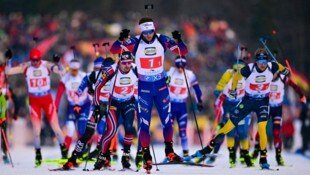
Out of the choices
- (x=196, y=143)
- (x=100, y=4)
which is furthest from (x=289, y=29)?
(x=100, y=4)

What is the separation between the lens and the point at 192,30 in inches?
1683

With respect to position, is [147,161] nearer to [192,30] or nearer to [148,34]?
[148,34]

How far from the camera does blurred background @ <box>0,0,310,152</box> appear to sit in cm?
3875

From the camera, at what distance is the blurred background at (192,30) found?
38750mm

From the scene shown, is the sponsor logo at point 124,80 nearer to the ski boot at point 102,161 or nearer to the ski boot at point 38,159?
the ski boot at point 102,161

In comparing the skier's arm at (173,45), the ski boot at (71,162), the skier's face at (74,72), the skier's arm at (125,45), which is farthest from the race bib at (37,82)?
the skier's arm at (173,45)

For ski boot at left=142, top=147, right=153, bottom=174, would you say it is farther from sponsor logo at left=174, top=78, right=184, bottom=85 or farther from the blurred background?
the blurred background

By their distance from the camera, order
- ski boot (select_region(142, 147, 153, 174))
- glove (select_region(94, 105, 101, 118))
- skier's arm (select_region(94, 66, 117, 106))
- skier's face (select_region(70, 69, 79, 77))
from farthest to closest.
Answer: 1. skier's face (select_region(70, 69, 79, 77))
2. skier's arm (select_region(94, 66, 117, 106))
3. glove (select_region(94, 105, 101, 118))
4. ski boot (select_region(142, 147, 153, 174))

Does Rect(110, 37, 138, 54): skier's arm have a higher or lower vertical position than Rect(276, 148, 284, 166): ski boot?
higher

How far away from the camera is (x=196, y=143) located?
3628cm

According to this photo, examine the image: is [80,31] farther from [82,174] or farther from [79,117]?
[82,174]

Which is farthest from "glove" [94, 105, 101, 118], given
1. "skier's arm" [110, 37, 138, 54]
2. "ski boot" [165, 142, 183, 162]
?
"ski boot" [165, 142, 183, 162]

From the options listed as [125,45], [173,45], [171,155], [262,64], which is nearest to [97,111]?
[125,45]

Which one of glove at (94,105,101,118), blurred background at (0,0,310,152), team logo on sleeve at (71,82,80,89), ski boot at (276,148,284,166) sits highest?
blurred background at (0,0,310,152)
